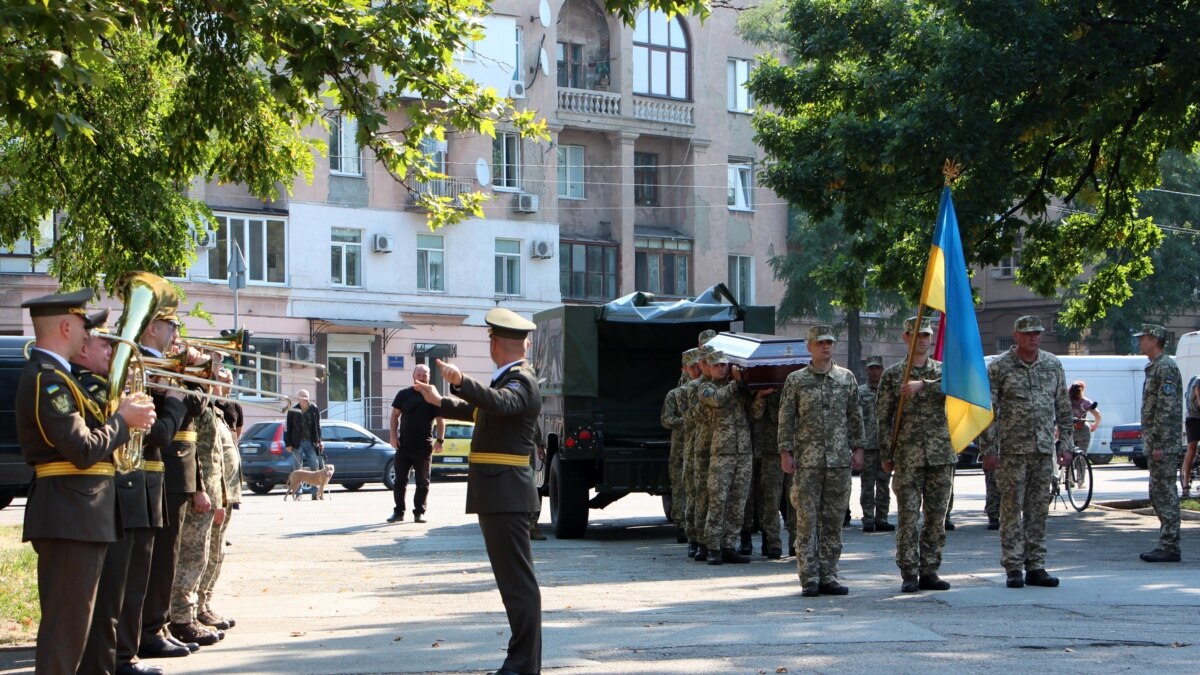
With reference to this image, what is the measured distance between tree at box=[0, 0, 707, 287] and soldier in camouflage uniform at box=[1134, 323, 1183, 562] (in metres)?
5.82

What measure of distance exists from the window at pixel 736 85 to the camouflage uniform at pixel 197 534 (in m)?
40.7

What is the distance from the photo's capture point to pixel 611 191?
46.8m

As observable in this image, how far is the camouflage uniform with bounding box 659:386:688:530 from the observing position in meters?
15.4

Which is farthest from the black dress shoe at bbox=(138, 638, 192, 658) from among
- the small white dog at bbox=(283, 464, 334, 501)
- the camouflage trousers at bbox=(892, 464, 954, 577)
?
the small white dog at bbox=(283, 464, 334, 501)

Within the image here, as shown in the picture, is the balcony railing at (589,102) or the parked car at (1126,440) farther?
the balcony railing at (589,102)

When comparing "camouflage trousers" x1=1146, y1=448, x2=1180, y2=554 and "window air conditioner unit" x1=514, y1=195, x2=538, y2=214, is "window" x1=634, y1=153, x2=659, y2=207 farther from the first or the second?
"camouflage trousers" x1=1146, y1=448, x2=1180, y2=554

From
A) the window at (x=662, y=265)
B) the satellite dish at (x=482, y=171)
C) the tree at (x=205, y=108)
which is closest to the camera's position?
the tree at (x=205, y=108)

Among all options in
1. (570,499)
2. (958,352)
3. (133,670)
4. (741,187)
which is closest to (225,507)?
(133,670)

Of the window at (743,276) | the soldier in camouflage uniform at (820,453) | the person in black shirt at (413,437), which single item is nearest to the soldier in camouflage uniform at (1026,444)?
the soldier in camouflage uniform at (820,453)

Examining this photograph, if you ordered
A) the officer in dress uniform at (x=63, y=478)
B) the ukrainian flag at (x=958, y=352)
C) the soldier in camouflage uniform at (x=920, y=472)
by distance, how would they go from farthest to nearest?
1. the soldier in camouflage uniform at (x=920, y=472)
2. the ukrainian flag at (x=958, y=352)
3. the officer in dress uniform at (x=63, y=478)

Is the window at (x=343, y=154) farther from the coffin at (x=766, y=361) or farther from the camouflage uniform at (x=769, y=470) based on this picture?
the coffin at (x=766, y=361)

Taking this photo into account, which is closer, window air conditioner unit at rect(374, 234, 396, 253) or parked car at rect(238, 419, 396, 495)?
parked car at rect(238, 419, 396, 495)

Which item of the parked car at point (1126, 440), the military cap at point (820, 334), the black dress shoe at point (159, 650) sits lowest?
the parked car at point (1126, 440)

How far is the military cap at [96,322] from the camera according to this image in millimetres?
7164
